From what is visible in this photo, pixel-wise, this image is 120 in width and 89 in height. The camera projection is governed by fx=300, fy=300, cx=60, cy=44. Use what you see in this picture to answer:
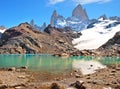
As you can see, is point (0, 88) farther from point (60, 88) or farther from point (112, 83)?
point (112, 83)

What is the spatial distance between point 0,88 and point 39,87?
6.13 m

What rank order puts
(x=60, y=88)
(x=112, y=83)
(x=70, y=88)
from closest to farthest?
(x=60, y=88), (x=70, y=88), (x=112, y=83)

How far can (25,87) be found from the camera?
156 ft

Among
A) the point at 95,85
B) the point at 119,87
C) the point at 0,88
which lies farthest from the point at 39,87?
the point at 119,87

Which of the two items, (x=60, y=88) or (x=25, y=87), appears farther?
(x=25, y=87)

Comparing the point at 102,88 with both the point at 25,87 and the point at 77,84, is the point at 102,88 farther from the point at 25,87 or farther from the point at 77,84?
the point at 25,87

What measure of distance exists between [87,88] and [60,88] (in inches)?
169

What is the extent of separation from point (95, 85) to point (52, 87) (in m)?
8.27

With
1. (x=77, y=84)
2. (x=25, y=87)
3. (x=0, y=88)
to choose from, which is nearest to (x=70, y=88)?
(x=77, y=84)

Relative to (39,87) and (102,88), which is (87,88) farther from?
(39,87)

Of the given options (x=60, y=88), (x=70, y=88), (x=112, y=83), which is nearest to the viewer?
(x=60, y=88)

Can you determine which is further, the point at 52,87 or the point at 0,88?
the point at 0,88

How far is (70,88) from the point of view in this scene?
4588 centimetres

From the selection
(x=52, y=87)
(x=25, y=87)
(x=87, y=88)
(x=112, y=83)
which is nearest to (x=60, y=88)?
(x=52, y=87)
